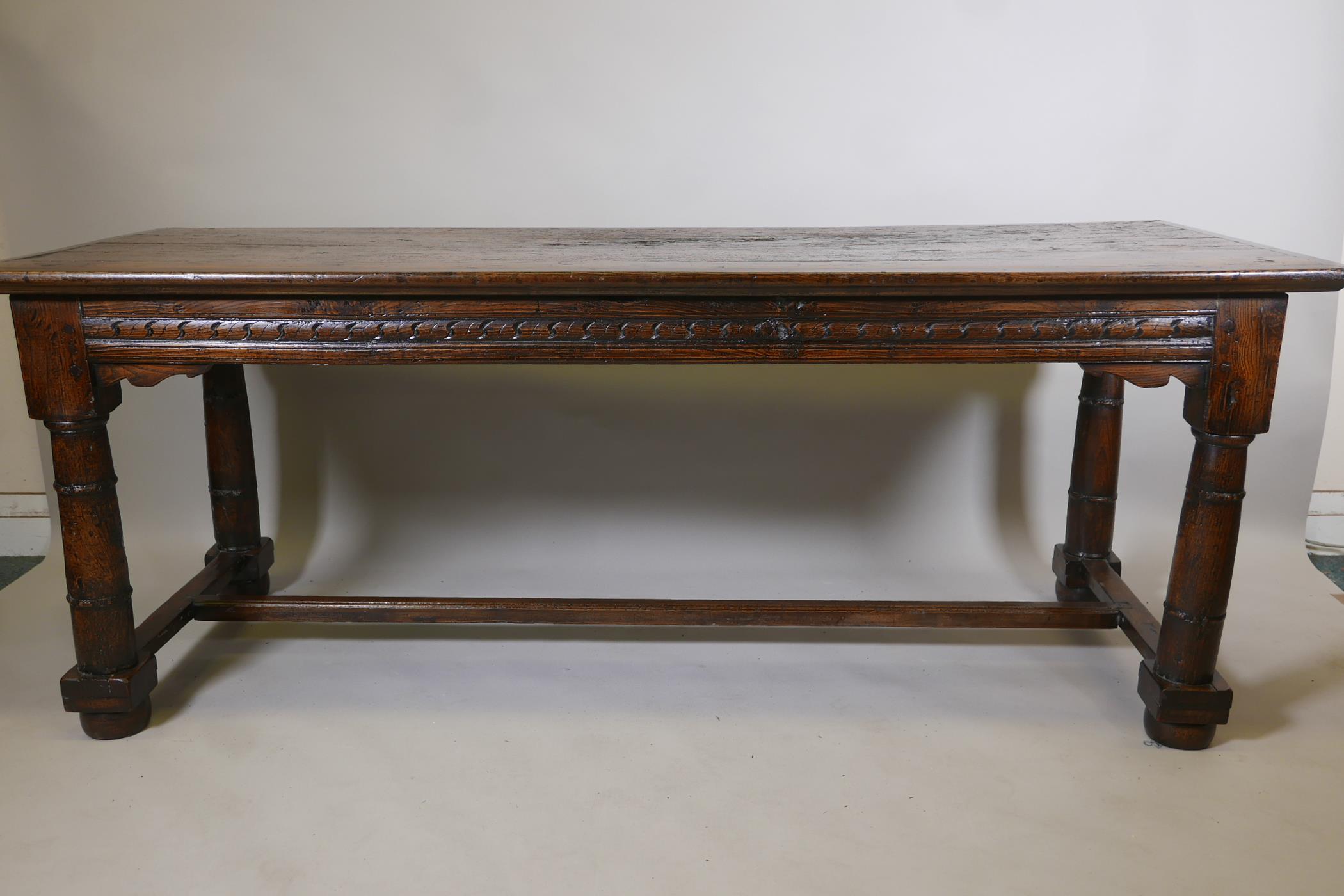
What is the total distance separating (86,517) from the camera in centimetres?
233

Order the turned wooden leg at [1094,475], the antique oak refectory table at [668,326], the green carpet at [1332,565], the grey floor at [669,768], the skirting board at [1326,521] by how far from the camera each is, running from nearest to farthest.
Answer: the grey floor at [669,768] < the antique oak refectory table at [668,326] < the turned wooden leg at [1094,475] < the green carpet at [1332,565] < the skirting board at [1326,521]

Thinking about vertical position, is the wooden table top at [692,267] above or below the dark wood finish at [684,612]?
above

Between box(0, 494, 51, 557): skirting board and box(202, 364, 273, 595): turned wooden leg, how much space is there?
3.51ft

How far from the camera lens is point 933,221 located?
3.39 metres

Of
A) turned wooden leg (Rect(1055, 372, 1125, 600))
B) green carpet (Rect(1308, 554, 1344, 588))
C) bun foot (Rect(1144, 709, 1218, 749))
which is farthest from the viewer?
green carpet (Rect(1308, 554, 1344, 588))

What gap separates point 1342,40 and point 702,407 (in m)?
2.15

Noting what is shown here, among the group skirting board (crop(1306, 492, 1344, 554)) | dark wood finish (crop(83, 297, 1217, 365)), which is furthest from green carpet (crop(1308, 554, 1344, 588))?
dark wood finish (crop(83, 297, 1217, 365))

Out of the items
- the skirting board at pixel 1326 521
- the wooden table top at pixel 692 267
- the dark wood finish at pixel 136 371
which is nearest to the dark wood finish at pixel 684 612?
the dark wood finish at pixel 136 371

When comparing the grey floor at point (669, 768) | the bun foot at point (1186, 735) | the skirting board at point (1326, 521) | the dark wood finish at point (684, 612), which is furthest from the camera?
the skirting board at point (1326, 521)

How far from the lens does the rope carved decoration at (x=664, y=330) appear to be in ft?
7.10

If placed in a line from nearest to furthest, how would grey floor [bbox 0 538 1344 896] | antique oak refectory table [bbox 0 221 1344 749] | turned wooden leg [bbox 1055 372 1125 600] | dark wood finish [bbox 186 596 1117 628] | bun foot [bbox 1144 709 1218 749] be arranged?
grey floor [bbox 0 538 1344 896], antique oak refectory table [bbox 0 221 1344 749], bun foot [bbox 1144 709 1218 749], dark wood finish [bbox 186 596 1117 628], turned wooden leg [bbox 1055 372 1125 600]

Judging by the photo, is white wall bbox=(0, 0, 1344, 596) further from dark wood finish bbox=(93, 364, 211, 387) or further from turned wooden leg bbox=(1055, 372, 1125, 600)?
dark wood finish bbox=(93, 364, 211, 387)

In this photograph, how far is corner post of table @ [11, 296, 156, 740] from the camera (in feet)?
7.30

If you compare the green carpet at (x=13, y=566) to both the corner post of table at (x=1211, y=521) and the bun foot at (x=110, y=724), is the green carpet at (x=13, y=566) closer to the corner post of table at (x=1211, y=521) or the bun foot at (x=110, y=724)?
the bun foot at (x=110, y=724)
